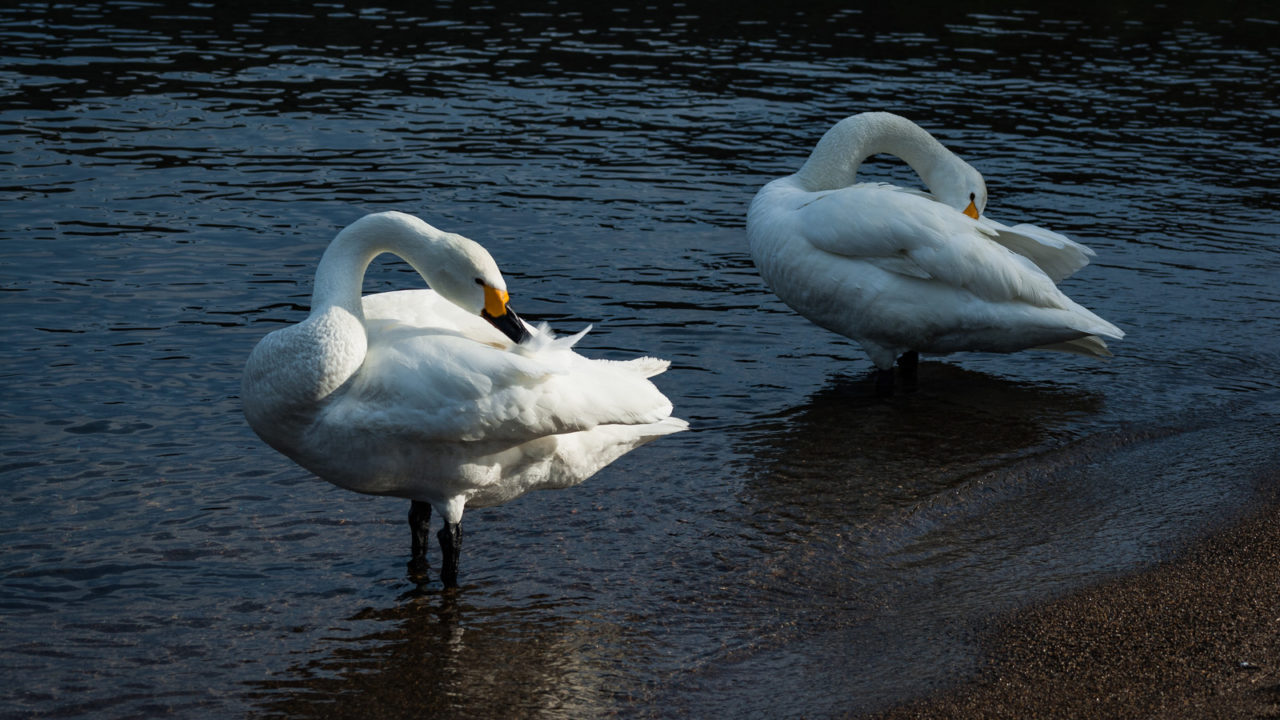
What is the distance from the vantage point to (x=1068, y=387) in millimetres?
9422

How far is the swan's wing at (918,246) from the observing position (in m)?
8.73

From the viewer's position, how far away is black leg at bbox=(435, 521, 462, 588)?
249 inches

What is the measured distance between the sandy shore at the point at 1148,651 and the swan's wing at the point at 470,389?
183 centimetres

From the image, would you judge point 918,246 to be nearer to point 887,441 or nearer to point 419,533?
point 887,441

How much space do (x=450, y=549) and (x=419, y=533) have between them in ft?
1.09

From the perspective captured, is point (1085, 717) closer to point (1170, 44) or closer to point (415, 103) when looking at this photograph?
point (415, 103)

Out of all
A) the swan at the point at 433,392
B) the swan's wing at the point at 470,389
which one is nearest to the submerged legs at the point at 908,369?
the swan at the point at 433,392

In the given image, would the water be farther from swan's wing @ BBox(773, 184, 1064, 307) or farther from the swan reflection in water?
swan's wing @ BBox(773, 184, 1064, 307)

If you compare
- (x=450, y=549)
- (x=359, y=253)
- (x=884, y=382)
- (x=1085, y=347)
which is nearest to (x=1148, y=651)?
(x=450, y=549)

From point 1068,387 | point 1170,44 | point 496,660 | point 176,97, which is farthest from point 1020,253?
point 1170,44

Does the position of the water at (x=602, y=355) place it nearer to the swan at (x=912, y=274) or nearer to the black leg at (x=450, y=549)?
the black leg at (x=450, y=549)

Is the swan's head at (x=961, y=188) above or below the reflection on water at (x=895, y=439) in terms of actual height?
above

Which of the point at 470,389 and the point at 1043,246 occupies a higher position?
the point at 470,389

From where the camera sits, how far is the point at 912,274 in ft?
28.9
